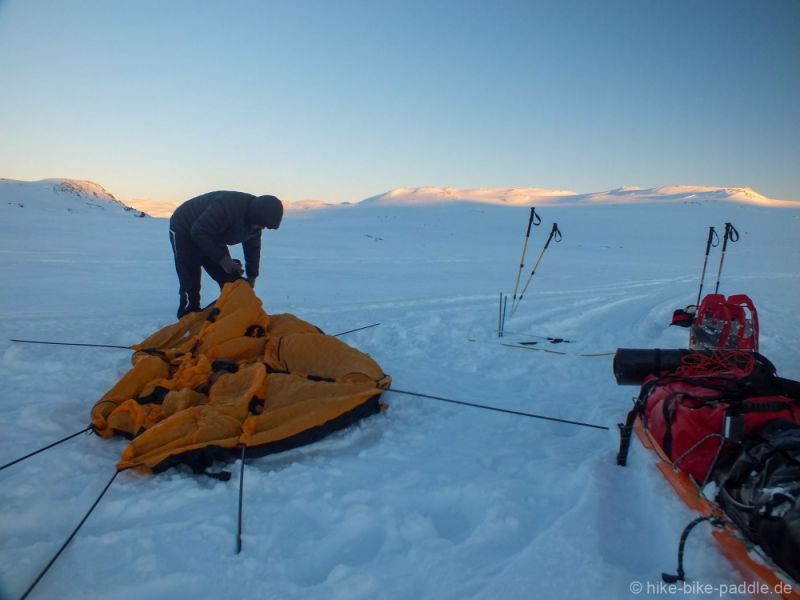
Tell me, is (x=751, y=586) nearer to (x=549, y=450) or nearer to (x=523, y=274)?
(x=549, y=450)

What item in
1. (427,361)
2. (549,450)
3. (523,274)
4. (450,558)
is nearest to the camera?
(450,558)

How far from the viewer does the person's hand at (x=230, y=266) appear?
16.6 ft

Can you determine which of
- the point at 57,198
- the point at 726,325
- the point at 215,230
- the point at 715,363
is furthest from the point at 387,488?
the point at 57,198

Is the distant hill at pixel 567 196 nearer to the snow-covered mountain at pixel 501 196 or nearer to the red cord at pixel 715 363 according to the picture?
the snow-covered mountain at pixel 501 196

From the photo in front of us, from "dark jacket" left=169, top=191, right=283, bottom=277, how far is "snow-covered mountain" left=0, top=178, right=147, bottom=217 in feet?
61.4

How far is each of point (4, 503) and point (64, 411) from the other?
1.15 m

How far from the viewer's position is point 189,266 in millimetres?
5324

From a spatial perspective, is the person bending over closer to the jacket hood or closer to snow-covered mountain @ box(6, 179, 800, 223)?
the jacket hood

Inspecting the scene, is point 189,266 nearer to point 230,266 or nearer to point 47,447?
point 230,266

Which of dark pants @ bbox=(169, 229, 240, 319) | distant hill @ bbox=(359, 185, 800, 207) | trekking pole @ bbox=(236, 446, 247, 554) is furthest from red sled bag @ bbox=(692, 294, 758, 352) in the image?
distant hill @ bbox=(359, 185, 800, 207)

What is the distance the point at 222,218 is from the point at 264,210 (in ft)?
1.45

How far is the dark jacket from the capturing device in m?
4.98

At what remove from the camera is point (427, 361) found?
4.80 metres

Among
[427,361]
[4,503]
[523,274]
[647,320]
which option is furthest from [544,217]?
[4,503]
